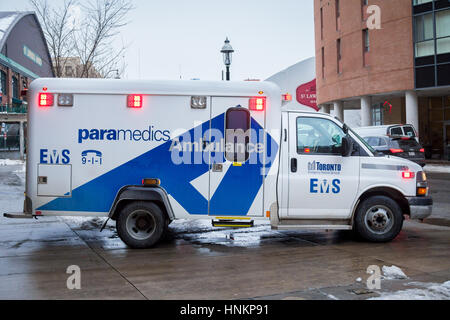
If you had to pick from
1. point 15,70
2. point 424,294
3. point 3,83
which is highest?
point 15,70

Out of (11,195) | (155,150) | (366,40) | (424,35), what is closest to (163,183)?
(155,150)

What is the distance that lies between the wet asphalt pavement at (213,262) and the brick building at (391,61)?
23.3 meters

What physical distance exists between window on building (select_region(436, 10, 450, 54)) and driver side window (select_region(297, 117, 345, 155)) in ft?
82.4

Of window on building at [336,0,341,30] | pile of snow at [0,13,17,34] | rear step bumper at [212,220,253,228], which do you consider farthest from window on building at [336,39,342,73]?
pile of snow at [0,13,17,34]

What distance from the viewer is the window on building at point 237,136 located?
295 inches

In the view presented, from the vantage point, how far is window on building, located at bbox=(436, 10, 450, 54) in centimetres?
2905

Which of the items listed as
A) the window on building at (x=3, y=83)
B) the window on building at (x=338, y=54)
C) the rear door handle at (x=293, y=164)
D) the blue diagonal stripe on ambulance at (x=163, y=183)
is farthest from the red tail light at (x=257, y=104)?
the window on building at (x=3, y=83)

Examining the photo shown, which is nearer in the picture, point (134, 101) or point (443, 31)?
point (134, 101)

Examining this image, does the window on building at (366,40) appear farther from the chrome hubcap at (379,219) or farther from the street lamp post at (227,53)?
the chrome hubcap at (379,219)

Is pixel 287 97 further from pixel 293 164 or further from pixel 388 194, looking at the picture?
pixel 388 194

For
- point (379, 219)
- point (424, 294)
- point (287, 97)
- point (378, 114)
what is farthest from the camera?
point (378, 114)

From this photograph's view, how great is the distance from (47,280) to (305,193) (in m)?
4.10

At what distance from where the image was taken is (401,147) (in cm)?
1991

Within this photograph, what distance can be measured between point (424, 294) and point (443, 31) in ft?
93.7
